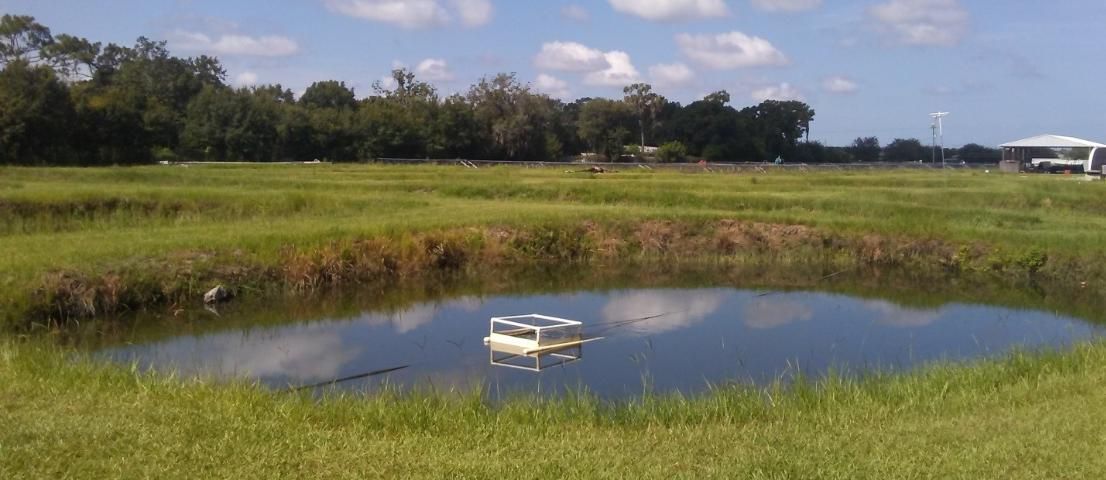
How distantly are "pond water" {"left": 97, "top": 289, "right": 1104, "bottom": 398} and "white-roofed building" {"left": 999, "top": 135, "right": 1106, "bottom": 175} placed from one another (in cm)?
4553

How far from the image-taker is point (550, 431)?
7.46 metres

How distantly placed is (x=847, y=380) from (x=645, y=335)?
608cm

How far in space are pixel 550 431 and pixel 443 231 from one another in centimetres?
1535

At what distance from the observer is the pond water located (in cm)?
1241

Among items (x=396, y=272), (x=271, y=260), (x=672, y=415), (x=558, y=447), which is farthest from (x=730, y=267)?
(x=558, y=447)

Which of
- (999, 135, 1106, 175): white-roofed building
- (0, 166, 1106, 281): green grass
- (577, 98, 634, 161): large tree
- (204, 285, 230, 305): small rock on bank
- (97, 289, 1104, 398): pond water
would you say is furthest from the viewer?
(577, 98, 634, 161): large tree

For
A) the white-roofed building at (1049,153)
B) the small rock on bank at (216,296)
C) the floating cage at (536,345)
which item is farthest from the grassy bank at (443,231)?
the white-roofed building at (1049,153)

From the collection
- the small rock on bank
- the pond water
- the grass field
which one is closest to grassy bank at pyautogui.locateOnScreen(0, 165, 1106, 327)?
the grass field

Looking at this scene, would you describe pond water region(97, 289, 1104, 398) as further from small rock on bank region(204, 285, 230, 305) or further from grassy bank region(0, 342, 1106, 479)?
grassy bank region(0, 342, 1106, 479)

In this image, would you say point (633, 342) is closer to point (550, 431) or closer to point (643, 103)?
point (550, 431)

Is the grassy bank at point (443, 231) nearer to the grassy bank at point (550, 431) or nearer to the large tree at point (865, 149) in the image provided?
the grassy bank at point (550, 431)

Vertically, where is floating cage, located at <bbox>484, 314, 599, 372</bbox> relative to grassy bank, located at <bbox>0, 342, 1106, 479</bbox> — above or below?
below

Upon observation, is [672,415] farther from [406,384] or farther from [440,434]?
[406,384]

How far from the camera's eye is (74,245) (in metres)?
17.6
